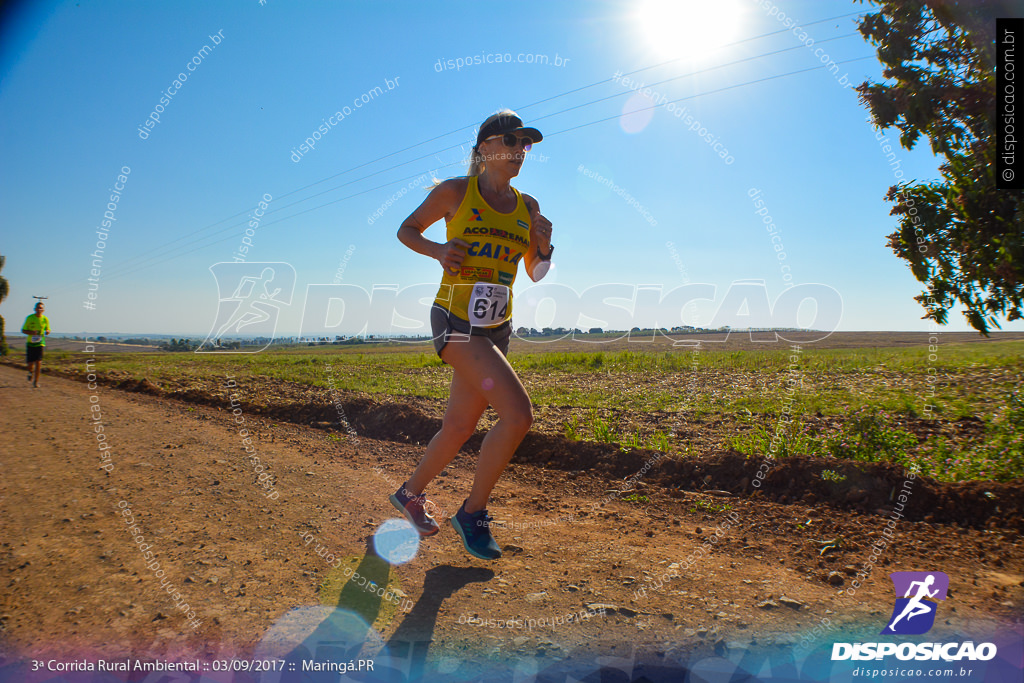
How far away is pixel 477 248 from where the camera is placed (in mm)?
2885

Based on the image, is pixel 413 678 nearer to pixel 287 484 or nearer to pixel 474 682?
pixel 474 682

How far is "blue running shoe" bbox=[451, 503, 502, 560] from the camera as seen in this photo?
2.80 m

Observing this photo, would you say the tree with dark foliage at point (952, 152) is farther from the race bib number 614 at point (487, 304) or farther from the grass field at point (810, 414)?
the race bib number 614 at point (487, 304)

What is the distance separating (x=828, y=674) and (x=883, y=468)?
102 inches

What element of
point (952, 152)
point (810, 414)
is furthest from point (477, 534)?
point (810, 414)

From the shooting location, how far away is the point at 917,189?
13.9ft

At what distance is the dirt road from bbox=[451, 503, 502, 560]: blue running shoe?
114 mm

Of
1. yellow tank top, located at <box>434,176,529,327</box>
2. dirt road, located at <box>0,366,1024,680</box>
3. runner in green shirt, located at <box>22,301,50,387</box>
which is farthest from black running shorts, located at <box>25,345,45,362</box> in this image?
yellow tank top, located at <box>434,176,529,327</box>

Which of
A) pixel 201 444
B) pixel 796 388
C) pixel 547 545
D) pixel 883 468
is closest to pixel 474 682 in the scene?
pixel 547 545

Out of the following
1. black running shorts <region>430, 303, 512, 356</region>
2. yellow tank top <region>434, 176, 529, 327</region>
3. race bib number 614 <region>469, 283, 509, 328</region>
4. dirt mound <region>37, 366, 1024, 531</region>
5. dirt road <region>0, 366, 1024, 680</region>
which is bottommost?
dirt road <region>0, 366, 1024, 680</region>

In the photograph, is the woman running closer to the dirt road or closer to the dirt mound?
the dirt road

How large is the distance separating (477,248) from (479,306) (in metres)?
0.33

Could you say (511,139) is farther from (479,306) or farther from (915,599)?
(915,599)

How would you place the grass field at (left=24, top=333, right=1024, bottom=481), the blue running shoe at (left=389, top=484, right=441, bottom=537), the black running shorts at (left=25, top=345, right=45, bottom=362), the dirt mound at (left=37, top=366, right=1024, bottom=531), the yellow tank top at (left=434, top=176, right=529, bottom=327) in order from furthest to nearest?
1. the black running shorts at (left=25, top=345, right=45, bottom=362)
2. the grass field at (left=24, top=333, right=1024, bottom=481)
3. the dirt mound at (left=37, top=366, right=1024, bottom=531)
4. the blue running shoe at (left=389, top=484, right=441, bottom=537)
5. the yellow tank top at (left=434, top=176, right=529, bottom=327)
